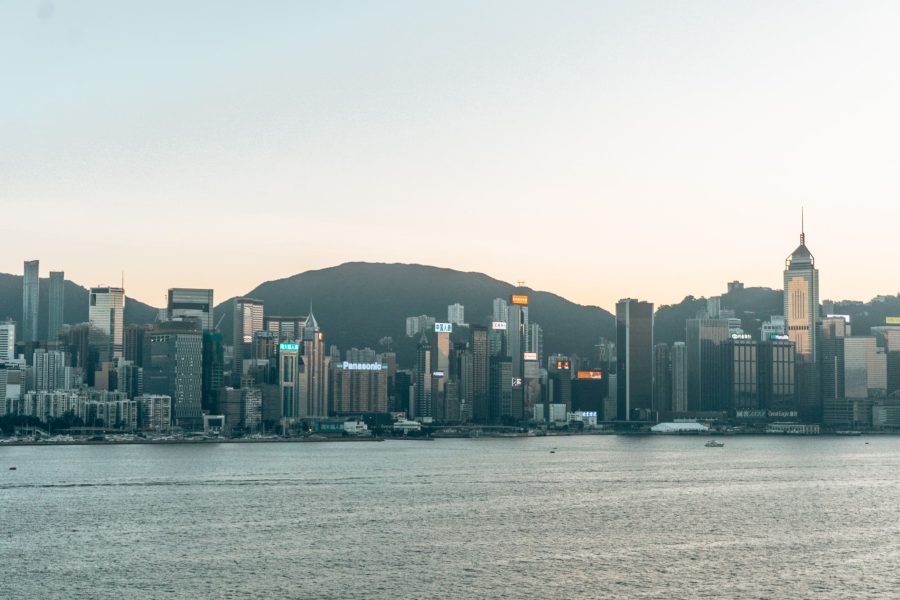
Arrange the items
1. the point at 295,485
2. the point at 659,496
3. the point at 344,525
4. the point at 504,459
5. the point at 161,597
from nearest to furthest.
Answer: the point at 161,597 → the point at 344,525 → the point at 659,496 → the point at 295,485 → the point at 504,459

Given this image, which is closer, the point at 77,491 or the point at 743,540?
the point at 743,540

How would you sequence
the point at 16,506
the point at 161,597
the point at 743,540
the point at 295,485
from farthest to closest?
the point at 295,485
the point at 16,506
the point at 743,540
the point at 161,597

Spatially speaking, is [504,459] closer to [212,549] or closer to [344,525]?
[344,525]

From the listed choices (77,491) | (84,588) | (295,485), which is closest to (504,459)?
(295,485)

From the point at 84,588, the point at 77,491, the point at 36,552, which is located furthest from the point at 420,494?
the point at 84,588

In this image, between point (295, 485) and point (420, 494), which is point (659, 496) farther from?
point (295, 485)

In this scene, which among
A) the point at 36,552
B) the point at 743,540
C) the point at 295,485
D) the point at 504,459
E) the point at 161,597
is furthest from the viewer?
the point at 504,459
